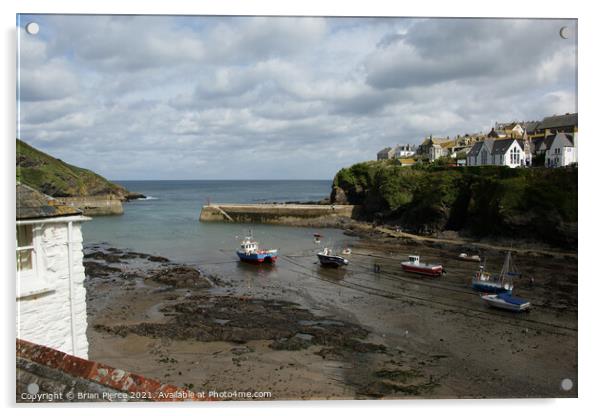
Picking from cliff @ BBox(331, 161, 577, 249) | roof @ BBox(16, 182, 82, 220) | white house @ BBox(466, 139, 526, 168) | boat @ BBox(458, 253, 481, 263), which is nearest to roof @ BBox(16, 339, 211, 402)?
roof @ BBox(16, 182, 82, 220)

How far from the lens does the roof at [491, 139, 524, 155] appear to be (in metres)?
33.0

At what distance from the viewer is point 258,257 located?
73.5 feet

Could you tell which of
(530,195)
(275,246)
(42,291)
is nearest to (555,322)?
(42,291)

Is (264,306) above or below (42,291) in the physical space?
below

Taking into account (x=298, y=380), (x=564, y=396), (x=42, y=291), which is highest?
(x=42, y=291)

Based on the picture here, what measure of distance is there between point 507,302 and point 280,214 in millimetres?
30226

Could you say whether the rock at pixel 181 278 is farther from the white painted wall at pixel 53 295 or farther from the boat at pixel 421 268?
the white painted wall at pixel 53 295

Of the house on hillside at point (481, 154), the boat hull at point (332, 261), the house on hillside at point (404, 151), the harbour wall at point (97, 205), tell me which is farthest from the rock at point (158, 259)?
the house on hillside at point (404, 151)

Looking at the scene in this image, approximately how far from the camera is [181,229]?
36.7 m

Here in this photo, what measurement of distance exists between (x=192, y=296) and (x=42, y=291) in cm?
1108

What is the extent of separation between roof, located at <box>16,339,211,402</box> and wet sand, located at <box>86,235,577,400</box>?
403cm

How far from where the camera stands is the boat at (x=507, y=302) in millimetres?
13609

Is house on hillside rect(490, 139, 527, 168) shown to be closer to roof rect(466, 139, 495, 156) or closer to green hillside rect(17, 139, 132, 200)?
roof rect(466, 139, 495, 156)

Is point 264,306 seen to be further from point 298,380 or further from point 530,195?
point 530,195
